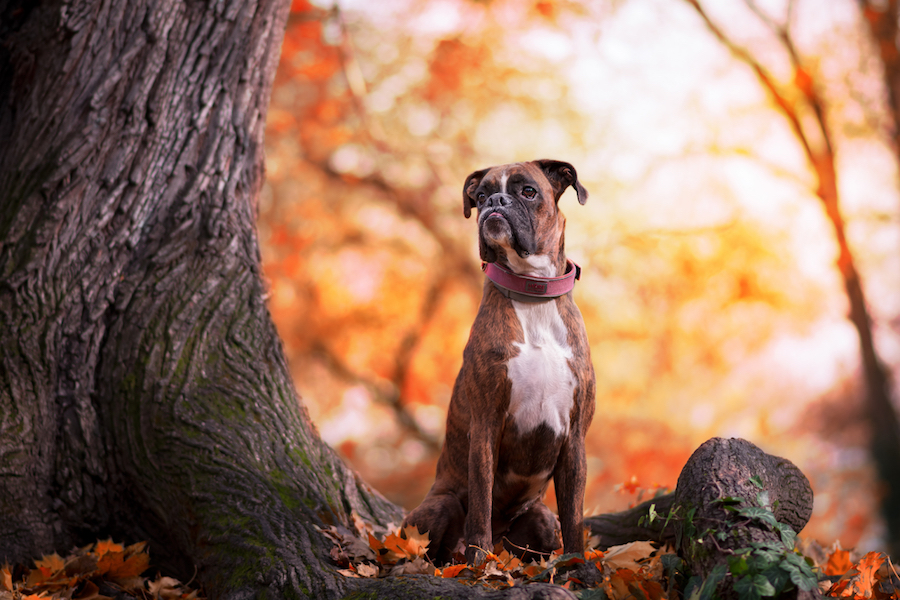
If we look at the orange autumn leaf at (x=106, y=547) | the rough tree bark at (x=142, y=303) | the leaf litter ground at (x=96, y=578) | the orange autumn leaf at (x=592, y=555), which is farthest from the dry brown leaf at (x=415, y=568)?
the orange autumn leaf at (x=106, y=547)

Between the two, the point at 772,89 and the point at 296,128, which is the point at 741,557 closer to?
the point at 772,89

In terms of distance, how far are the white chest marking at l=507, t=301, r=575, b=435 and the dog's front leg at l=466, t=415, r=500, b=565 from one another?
0.14 m

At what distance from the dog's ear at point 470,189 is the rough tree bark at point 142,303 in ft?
4.74

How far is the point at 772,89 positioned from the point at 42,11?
909 cm

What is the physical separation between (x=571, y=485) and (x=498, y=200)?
1314mm

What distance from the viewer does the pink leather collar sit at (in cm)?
314

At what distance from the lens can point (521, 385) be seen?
119 inches

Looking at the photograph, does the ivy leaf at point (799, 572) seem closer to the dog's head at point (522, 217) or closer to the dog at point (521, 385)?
the dog at point (521, 385)

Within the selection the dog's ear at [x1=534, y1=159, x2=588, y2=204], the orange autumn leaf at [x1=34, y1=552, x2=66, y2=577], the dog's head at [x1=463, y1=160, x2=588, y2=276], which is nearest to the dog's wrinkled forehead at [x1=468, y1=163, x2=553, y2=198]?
the dog's head at [x1=463, y1=160, x2=588, y2=276]

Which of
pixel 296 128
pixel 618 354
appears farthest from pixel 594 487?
pixel 296 128

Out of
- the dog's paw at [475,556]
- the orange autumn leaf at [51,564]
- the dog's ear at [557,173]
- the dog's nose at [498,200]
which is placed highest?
the dog's ear at [557,173]

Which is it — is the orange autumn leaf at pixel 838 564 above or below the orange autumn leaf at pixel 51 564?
above

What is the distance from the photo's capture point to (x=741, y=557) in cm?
221

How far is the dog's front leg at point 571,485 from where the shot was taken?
3074mm
